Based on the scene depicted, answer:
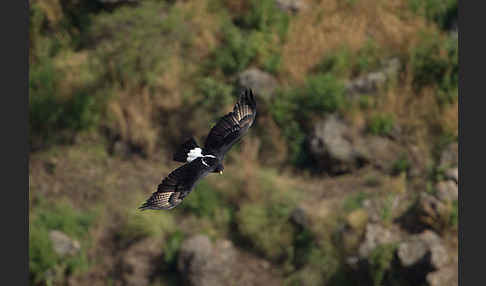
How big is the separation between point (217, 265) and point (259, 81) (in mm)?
3722

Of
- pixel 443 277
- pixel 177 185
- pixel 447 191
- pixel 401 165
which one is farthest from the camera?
pixel 401 165

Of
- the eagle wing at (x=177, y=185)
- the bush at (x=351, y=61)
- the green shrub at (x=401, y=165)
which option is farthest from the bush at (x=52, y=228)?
the eagle wing at (x=177, y=185)

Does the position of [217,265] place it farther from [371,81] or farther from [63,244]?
[371,81]

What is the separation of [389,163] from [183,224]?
3.60 metres

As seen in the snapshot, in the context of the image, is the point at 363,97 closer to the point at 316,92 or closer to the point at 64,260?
the point at 316,92

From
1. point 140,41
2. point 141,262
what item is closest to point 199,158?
point 141,262

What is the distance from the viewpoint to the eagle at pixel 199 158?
6.68m

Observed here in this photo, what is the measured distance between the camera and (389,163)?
39.4 feet

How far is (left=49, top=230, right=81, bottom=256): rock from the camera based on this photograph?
38.5ft

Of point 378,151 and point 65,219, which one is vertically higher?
point 378,151

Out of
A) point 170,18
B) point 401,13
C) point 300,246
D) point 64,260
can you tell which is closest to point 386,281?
point 300,246

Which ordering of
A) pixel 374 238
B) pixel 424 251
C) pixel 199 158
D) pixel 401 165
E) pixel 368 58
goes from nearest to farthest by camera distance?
pixel 199 158 < pixel 424 251 < pixel 374 238 < pixel 401 165 < pixel 368 58

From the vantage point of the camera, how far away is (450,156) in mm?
11195

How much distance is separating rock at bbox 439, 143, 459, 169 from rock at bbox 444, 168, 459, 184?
342 millimetres
